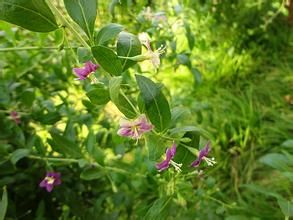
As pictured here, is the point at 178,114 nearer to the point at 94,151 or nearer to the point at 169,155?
the point at 169,155

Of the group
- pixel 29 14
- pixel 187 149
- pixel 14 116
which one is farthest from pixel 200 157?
pixel 14 116

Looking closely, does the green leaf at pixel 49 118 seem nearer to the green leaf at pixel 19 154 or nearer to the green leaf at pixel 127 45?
the green leaf at pixel 19 154

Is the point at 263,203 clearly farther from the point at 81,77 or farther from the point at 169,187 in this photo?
the point at 81,77

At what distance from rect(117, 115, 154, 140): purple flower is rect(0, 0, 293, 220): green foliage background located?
1.3 inches

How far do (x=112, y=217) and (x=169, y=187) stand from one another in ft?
0.83

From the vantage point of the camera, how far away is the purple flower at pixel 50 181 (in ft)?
2.98

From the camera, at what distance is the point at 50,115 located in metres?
0.97

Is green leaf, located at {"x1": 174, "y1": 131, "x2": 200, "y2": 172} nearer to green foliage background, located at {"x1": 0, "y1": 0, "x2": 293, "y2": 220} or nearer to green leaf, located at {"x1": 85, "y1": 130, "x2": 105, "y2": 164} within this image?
green foliage background, located at {"x1": 0, "y1": 0, "x2": 293, "y2": 220}

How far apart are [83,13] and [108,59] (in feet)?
0.20

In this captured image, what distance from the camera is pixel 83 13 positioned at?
1.62 ft

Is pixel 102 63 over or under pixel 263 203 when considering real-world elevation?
over

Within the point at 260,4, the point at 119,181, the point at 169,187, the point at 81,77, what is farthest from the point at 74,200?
the point at 260,4

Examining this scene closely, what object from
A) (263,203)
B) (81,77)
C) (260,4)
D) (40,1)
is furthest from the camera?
(260,4)

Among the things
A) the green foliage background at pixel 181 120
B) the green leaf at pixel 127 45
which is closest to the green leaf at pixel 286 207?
the green foliage background at pixel 181 120
